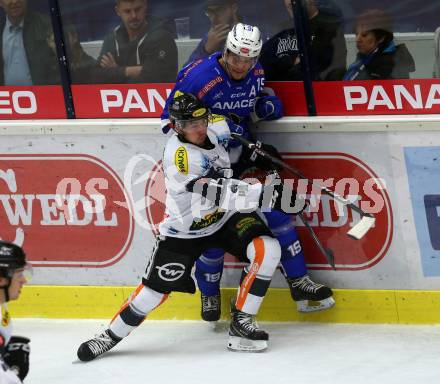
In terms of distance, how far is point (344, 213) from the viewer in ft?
19.0

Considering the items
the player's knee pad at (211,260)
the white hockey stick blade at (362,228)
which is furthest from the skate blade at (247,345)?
the white hockey stick blade at (362,228)

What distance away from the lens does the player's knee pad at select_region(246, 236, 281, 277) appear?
5.48 m

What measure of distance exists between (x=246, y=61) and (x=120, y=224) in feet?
3.88

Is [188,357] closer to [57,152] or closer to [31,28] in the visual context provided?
[57,152]

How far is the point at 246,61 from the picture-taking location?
18.0 feet

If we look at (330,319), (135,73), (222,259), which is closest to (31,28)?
(135,73)

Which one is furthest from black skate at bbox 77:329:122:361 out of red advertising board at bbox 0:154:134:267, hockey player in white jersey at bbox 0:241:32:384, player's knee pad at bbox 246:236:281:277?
hockey player in white jersey at bbox 0:241:32:384

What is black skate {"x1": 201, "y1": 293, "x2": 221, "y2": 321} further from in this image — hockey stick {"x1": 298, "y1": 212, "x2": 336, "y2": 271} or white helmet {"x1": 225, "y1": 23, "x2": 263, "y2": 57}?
white helmet {"x1": 225, "y1": 23, "x2": 263, "y2": 57}

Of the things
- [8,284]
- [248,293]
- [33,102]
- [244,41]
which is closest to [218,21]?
[244,41]

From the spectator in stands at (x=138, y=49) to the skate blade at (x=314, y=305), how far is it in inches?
51.1

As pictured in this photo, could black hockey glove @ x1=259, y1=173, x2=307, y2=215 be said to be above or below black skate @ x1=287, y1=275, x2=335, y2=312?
above

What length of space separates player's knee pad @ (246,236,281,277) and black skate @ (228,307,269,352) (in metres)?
0.25

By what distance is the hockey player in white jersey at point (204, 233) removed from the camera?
17.6ft

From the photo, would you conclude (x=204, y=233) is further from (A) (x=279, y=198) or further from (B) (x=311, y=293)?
(B) (x=311, y=293)
